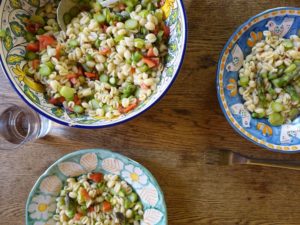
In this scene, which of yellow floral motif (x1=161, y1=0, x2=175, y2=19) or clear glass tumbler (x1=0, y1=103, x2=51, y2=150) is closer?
yellow floral motif (x1=161, y1=0, x2=175, y2=19)

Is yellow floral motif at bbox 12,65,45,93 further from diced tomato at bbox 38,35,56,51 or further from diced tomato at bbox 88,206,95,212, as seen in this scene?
diced tomato at bbox 88,206,95,212

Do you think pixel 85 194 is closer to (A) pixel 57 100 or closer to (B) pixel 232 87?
(A) pixel 57 100

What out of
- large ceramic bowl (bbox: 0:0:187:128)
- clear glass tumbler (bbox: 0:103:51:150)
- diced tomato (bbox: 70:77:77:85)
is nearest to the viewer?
large ceramic bowl (bbox: 0:0:187:128)

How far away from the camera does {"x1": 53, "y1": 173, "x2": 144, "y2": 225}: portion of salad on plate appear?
1053mm

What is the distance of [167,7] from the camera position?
3.11 feet

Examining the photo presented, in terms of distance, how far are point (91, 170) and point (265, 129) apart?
54 centimetres

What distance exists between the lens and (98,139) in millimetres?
1090

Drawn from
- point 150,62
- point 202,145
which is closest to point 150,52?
point 150,62

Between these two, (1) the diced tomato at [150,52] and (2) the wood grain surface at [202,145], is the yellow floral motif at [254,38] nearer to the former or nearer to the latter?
(2) the wood grain surface at [202,145]

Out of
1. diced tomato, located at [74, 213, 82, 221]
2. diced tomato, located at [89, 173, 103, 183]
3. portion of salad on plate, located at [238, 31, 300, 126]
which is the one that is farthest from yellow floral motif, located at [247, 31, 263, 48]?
diced tomato, located at [74, 213, 82, 221]

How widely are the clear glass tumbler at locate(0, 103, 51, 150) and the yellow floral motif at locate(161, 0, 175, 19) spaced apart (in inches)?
19.9

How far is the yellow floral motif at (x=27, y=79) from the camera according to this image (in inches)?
36.6

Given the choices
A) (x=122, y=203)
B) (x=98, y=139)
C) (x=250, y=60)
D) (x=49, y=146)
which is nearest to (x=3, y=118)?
(x=49, y=146)

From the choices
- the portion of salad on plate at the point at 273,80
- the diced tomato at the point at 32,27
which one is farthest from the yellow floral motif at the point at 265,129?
the diced tomato at the point at 32,27
